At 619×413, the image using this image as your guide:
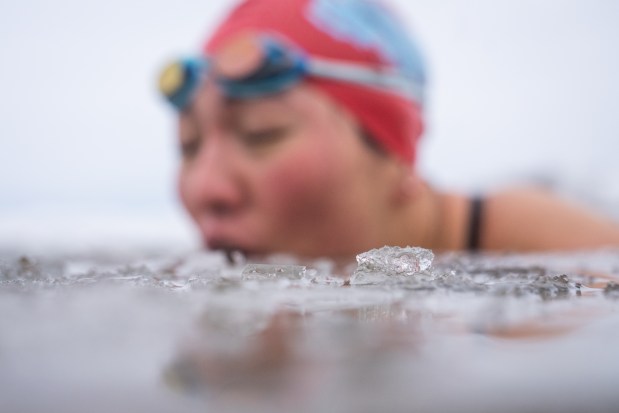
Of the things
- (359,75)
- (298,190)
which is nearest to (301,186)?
(298,190)

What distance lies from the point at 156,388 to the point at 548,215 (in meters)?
1.09

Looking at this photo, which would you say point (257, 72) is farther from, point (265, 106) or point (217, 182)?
point (217, 182)

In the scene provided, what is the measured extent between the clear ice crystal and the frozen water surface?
0.02 m

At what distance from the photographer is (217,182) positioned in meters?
0.94

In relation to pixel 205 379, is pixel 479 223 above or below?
below

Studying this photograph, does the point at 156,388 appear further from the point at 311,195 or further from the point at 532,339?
the point at 311,195

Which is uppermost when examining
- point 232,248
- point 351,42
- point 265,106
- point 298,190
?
point 351,42

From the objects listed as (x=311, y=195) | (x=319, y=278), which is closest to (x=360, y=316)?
(x=319, y=278)

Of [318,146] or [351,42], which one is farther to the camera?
[351,42]

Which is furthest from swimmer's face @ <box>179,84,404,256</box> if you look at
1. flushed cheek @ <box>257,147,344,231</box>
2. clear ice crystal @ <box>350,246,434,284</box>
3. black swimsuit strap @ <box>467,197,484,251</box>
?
A: clear ice crystal @ <box>350,246,434,284</box>

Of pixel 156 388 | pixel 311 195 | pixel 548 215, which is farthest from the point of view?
pixel 548 215

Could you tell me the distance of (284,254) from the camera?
3.14 ft

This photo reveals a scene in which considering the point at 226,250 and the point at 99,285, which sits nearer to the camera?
the point at 99,285

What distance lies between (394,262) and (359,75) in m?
0.71
